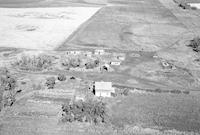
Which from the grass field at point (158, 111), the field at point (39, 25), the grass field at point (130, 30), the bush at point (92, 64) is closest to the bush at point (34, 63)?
the bush at point (92, 64)

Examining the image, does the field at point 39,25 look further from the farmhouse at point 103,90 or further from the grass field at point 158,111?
the grass field at point 158,111

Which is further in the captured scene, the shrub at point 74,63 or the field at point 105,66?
the shrub at point 74,63

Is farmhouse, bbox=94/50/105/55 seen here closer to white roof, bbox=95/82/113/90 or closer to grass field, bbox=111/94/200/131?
white roof, bbox=95/82/113/90

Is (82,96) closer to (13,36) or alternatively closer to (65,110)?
(65,110)

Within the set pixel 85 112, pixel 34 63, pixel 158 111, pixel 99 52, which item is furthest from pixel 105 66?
pixel 85 112

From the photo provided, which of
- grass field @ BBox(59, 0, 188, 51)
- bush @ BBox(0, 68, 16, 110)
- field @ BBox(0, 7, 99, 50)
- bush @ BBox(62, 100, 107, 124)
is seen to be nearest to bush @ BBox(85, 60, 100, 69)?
grass field @ BBox(59, 0, 188, 51)

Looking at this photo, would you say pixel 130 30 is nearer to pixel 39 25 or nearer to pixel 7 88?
pixel 39 25

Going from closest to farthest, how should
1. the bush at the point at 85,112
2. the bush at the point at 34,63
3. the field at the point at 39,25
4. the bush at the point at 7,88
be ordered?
1. the bush at the point at 85,112
2. the bush at the point at 7,88
3. the bush at the point at 34,63
4. the field at the point at 39,25
